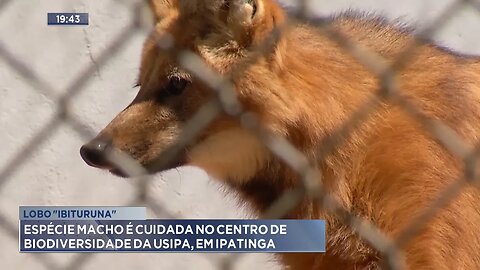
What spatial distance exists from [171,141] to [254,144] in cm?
Result: 17

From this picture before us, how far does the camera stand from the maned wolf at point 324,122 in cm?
157

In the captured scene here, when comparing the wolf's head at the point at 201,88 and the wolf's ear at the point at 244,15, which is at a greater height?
the wolf's ear at the point at 244,15

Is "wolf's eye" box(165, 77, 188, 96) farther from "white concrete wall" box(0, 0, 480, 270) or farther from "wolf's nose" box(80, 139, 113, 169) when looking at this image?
"white concrete wall" box(0, 0, 480, 270)

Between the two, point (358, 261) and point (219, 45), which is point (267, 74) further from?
point (358, 261)

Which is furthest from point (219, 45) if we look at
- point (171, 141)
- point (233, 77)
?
point (171, 141)

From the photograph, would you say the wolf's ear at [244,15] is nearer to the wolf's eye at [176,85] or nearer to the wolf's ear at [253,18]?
the wolf's ear at [253,18]

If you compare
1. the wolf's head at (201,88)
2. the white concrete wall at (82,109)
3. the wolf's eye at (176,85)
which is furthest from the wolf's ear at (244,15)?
the white concrete wall at (82,109)

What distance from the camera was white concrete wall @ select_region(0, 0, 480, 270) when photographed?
1940mm

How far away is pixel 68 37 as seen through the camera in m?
1.98

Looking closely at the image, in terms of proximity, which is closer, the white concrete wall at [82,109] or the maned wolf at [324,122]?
the maned wolf at [324,122]

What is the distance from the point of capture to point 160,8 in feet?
5.71
